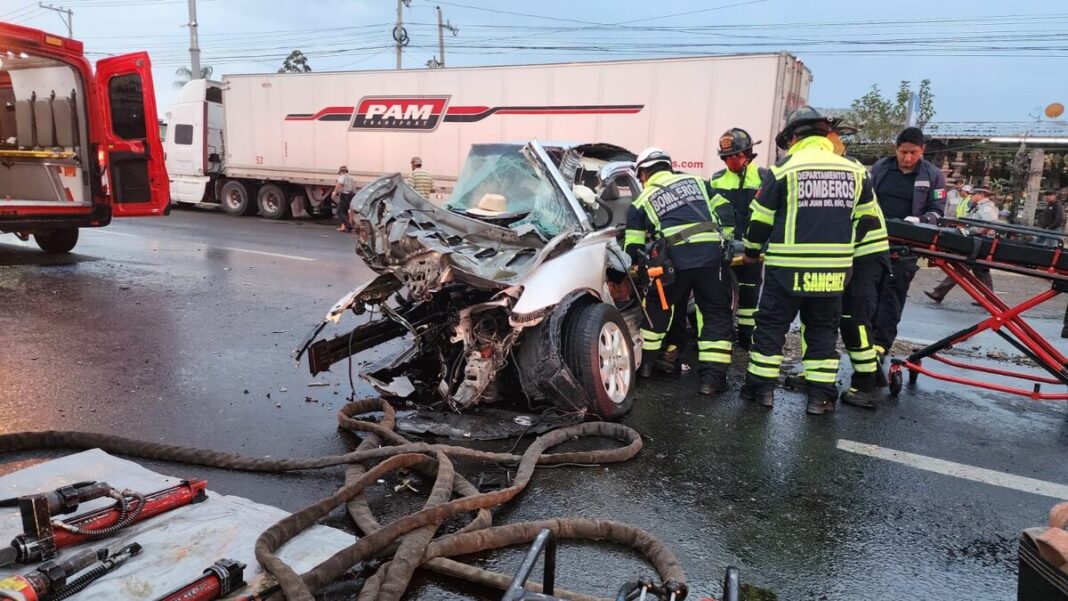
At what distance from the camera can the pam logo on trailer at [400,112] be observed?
1562 centimetres

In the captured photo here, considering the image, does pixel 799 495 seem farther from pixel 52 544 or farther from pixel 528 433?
pixel 52 544

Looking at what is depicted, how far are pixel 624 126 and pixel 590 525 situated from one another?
11.6 metres

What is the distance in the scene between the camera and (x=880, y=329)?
5480 millimetres

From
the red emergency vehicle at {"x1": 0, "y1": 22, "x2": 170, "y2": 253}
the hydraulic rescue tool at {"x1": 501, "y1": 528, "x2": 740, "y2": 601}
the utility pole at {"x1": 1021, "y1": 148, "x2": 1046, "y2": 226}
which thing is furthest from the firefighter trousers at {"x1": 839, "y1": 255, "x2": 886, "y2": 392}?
the utility pole at {"x1": 1021, "y1": 148, "x2": 1046, "y2": 226}

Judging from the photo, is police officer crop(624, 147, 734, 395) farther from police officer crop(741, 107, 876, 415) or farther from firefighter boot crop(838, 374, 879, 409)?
firefighter boot crop(838, 374, 879, 409)

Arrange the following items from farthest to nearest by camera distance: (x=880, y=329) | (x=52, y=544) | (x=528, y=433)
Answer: (x=880, y=329) → (x=528, y=433) → (x=52, y=544)

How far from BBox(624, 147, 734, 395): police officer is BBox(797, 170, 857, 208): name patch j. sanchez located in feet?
2.52

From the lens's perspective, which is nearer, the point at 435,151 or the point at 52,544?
the point at 52,544

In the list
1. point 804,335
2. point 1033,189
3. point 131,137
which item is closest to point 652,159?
point 804,335

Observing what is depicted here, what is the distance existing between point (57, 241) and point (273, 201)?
8622 mm

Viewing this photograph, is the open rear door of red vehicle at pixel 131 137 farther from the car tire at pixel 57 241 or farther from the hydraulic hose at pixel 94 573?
the hydraulic hose at pixel 94 573

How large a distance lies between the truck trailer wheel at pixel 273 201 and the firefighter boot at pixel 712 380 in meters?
15.8

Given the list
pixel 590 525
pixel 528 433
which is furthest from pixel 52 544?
pixel 528 433

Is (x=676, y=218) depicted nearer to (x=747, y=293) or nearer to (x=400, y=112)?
(x=747, y=293)
